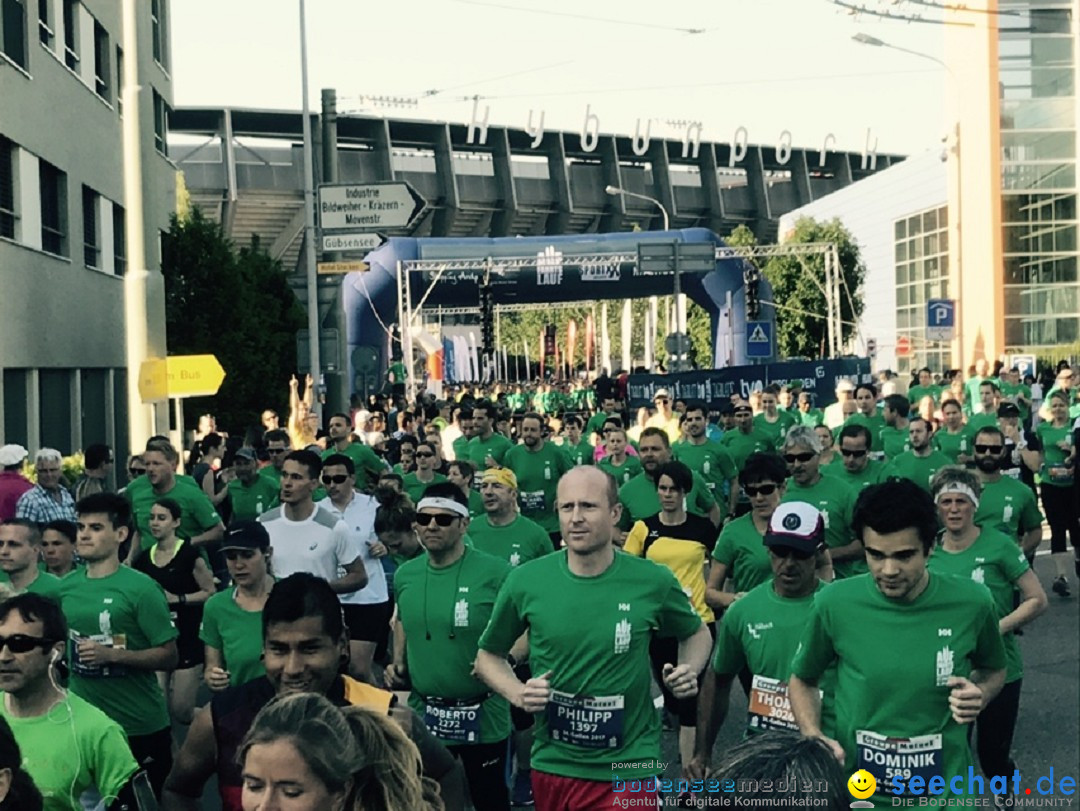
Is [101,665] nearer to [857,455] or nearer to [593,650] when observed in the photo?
[593,650]

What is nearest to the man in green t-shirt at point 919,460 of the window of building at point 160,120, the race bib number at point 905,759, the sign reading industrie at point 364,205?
the race bib number at point 905,759

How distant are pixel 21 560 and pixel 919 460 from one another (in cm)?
766

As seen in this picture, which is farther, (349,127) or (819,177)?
(819,177)

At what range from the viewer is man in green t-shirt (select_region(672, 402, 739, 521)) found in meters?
14.7

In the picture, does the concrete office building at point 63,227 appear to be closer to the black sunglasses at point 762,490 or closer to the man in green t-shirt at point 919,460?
the man in green t-shirt at point 919,460

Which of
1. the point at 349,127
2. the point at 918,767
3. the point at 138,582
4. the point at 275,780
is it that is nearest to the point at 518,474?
the point at 138,582

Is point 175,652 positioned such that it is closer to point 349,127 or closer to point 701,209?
point 349,127

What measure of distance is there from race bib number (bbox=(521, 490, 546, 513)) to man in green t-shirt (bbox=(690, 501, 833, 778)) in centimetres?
847

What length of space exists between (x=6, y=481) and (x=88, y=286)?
15.5m

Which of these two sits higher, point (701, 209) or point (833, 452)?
point (701, 209)

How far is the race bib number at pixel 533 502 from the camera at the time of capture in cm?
1502

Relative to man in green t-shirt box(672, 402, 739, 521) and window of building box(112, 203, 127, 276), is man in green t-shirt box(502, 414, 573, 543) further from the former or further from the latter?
window of building box(112, 203, 127, 276)

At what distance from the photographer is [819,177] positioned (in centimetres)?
9181

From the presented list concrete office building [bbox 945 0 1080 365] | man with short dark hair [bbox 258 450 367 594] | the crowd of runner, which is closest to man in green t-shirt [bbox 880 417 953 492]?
the crowd of runner
